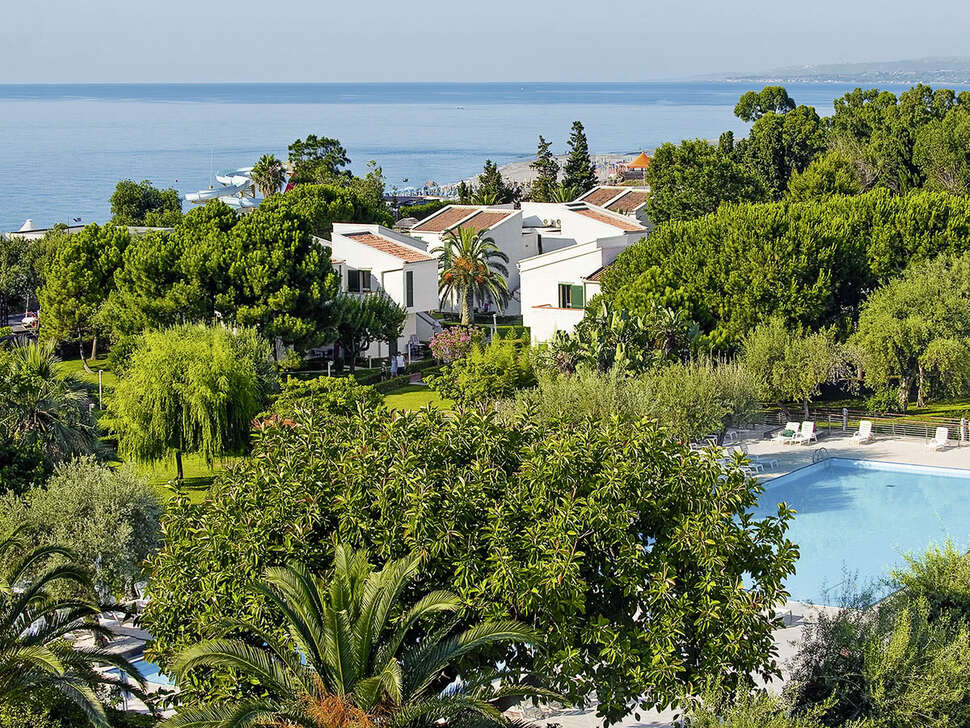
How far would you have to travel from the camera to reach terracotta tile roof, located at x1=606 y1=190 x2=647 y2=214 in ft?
200

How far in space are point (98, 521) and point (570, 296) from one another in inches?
1048

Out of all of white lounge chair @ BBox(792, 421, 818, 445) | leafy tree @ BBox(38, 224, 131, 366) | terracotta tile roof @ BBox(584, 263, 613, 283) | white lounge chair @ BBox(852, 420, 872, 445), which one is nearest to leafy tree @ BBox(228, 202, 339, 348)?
leafy tree @ BBox(38, 224, 131, 366)

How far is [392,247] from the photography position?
4669 cm

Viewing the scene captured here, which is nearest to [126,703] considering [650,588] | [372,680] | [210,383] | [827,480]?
[372,680]

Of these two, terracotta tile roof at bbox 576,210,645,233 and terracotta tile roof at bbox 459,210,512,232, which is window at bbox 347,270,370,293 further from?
terracotta tile roof at bbox 576,210,645,233

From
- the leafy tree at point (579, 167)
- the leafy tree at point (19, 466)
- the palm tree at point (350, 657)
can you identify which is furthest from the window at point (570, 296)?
the leafy tree at point (579, 167)

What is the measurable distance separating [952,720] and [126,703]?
10254 millimetres

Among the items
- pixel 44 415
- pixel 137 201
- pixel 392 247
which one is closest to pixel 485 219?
pixel 392 247

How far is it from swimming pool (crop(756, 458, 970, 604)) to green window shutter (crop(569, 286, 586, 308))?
14.1m

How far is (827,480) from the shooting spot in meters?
30.3

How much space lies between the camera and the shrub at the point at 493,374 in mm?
31594

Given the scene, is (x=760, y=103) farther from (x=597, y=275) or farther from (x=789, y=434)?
(x=789, y=434)

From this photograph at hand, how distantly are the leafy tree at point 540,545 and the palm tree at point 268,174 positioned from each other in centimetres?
6089

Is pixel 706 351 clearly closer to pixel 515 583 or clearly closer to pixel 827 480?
pixel 827 480
